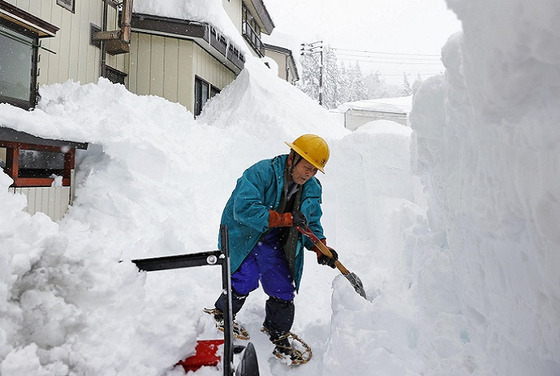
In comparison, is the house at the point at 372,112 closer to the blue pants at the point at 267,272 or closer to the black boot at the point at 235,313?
the blue pants at the point at 267,272

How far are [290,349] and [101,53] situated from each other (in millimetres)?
9202

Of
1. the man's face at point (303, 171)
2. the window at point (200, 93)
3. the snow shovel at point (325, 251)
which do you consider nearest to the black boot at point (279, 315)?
the snow shovel at point (325, 251)

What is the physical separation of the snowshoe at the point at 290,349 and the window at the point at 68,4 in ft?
28.1

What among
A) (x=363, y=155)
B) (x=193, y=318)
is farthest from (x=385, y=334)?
(x=363, y=155)

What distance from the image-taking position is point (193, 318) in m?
1.75

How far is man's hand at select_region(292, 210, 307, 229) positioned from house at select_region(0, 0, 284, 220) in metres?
4.54

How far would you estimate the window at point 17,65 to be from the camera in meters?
5.92

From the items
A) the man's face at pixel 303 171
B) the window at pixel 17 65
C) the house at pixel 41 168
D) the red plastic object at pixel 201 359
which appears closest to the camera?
the red plastic object at pixel 201 359

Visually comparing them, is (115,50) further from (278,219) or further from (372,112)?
(372,112)

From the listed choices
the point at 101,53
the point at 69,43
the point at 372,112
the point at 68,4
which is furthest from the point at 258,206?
the point at 372,112

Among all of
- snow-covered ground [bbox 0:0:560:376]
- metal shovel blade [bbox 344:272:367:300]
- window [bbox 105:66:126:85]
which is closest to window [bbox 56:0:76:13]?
window [bbox 105:66:126:85]

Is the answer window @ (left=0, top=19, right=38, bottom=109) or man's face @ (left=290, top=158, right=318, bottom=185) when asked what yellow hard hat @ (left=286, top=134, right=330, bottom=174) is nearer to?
man's face @ (left=290, top=158, right=318, bottom=185)

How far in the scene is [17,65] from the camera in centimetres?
623

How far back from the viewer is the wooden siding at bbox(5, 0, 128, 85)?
296 inches
